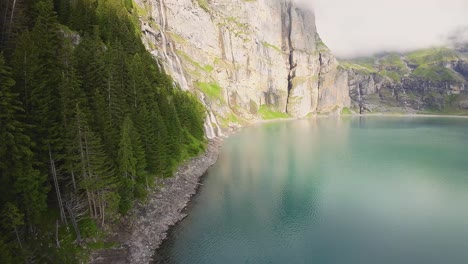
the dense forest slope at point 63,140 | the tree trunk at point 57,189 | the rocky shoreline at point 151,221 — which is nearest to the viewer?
the dense forest slope at point 63,140

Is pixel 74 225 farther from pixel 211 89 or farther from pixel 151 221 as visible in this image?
pixel 211 89

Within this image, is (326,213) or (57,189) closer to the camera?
(57,189)

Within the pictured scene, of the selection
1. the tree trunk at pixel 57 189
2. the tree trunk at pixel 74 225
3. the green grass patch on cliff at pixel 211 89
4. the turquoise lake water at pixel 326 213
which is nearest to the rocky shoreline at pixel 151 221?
the turquoise lake water at pixel 326 213

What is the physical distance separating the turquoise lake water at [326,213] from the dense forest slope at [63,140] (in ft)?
29.6

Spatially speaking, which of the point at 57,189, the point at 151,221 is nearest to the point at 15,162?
the point at 57,189

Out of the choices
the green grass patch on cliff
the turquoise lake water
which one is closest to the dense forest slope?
the turquoise lake water

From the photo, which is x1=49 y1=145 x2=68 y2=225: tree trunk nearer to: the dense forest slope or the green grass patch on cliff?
the dense forest slope

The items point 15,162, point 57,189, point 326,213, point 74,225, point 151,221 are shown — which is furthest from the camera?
point 326,213

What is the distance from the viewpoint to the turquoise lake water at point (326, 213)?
3644 centimetres

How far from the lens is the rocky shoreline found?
104 ft

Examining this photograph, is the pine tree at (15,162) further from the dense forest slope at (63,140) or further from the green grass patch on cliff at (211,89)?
the green grass patch on cliff at (211,89)

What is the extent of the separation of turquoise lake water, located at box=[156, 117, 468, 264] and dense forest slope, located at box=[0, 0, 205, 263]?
29.6 ft

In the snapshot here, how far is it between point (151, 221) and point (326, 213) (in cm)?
2552

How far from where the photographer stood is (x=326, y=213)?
1905 inches
